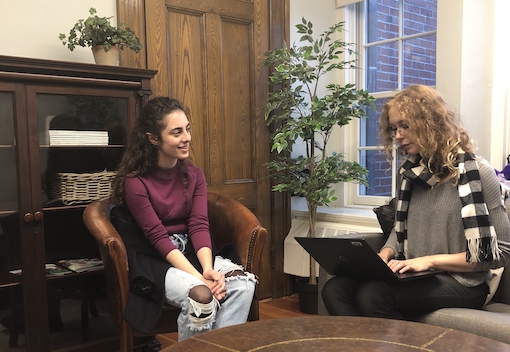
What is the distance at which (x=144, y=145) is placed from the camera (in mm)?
2057

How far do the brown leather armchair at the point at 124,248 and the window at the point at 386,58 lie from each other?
1250 millimetres

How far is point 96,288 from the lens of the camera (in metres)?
2.30

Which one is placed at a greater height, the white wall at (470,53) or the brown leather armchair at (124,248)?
the white wall at (470,53)

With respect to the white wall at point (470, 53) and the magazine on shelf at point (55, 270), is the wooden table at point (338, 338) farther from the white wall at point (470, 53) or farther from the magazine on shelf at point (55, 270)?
the white wall at point (470, 53)

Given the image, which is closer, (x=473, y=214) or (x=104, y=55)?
(x=473, y=214)

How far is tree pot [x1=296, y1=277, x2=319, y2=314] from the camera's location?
2959 mm

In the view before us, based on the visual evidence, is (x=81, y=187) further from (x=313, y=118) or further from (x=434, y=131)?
(x=434, y=131)

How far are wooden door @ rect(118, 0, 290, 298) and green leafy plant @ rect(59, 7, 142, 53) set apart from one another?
0.29m

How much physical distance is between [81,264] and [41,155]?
55cm

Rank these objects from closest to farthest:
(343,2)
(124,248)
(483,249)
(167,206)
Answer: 1. (483,249)
2. (124,248)
3. (167,206)
4. (343,2)

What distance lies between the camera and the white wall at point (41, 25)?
2270mm

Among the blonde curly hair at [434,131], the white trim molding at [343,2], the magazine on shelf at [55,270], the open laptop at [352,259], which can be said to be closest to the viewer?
the open laptop at [352,259]

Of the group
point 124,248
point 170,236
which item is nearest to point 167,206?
point 170,236

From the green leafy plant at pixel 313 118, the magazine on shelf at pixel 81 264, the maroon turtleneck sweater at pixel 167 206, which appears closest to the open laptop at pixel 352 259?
the maroon turtleneck sweater at pixel 167 206
